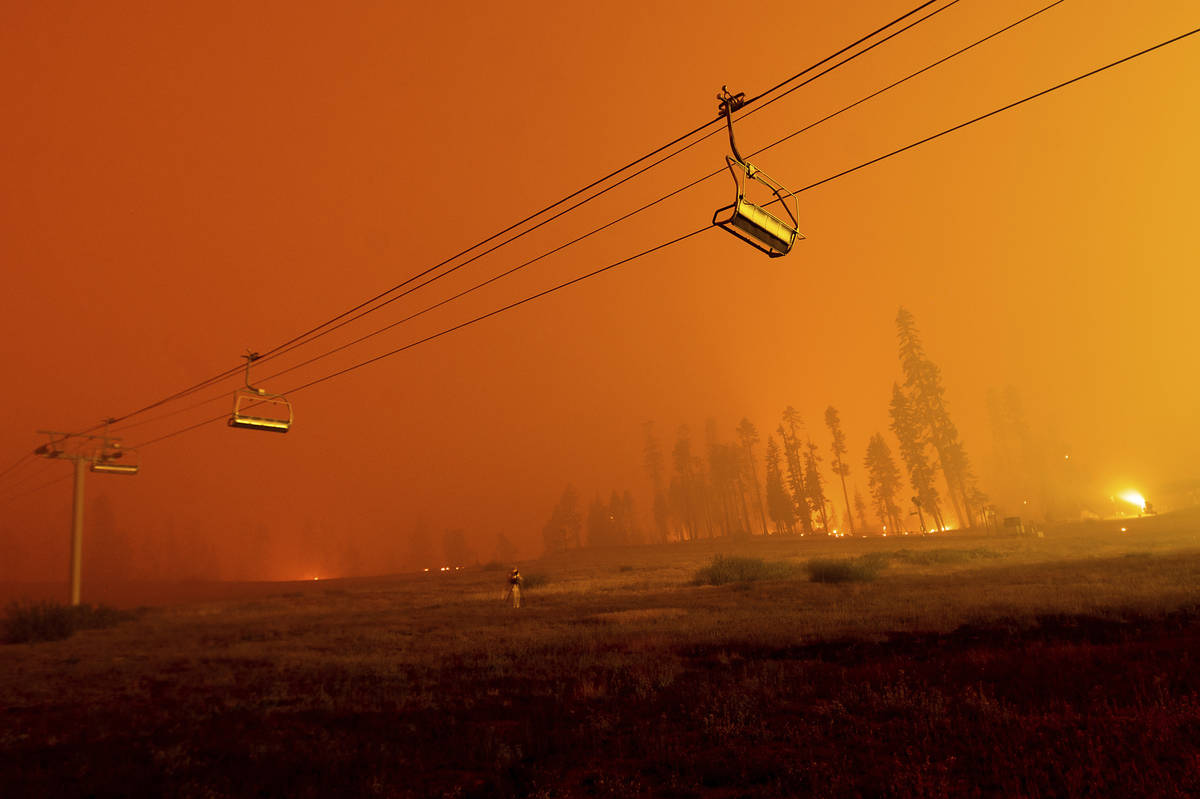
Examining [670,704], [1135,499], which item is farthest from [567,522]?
[670,704]

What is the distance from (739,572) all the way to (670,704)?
26.7 m

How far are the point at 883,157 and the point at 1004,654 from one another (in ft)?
33.3

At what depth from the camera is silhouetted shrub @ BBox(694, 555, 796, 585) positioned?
35719mm

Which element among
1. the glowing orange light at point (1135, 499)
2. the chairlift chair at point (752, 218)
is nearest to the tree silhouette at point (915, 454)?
the glowing orange light at point (1135, 499)

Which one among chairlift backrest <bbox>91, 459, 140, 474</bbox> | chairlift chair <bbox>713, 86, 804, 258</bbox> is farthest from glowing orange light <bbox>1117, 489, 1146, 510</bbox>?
chairlift backrest <bbox>91, 459, 140, 474</bbox>

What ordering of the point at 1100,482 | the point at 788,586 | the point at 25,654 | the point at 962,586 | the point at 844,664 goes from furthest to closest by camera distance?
1. the point at 1100,482
2. the point at 788,586
3. the point at 962,586
4. the point at 25,654
5. the point at 844,664

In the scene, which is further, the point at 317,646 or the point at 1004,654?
the point at 317,646

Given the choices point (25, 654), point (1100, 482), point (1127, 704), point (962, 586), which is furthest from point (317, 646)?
point (1100, 482)

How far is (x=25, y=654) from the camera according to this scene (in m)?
22.4

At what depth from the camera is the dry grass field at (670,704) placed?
7.46 m

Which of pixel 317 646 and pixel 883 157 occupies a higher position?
pixel 883 157

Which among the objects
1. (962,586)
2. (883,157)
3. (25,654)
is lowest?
(962,586)

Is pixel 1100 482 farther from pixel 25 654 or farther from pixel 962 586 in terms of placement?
pixel 25 654

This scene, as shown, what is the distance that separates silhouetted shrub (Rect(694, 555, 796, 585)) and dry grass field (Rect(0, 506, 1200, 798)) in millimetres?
11920
